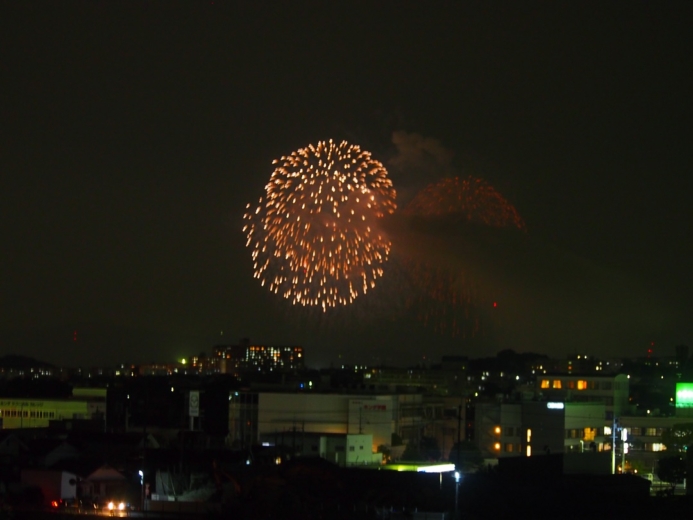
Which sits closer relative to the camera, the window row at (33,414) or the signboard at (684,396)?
the signboard at (684,396)

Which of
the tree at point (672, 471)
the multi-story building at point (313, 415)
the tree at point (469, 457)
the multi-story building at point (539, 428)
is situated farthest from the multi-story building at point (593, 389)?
the tree at point (672, 471)

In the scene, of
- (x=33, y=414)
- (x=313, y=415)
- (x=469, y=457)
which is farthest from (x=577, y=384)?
→ (x=33, y=414)

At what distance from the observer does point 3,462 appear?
56.3 ft

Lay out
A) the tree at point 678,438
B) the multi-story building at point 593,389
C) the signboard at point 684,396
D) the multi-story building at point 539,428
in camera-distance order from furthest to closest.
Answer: the multi-story building at point 593,389 → the signboard at point 684,396 → the multi-story building at point 539,428 → the tree at point 678,438

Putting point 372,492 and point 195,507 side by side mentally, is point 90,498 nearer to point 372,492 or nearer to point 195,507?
point 195,507

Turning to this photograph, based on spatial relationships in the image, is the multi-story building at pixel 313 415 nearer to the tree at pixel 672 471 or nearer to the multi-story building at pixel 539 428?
the multi-story building at pixel 539 428

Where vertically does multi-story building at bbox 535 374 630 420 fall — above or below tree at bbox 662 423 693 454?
above

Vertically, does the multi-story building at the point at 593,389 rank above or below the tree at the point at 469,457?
→ above

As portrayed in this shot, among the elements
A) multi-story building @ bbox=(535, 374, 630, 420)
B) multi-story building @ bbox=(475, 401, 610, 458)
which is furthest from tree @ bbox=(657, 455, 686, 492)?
multi-story building @ bbox=(535, 374, 630, 420)

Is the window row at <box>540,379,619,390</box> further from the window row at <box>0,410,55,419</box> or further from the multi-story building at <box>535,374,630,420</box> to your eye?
the window row at <box>0,410,55,419</box>

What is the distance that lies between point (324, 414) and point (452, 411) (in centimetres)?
820

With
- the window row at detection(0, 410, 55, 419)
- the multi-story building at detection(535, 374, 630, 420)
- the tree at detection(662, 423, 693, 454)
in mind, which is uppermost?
the multi-story building at detection(535, 374, 630, 420)

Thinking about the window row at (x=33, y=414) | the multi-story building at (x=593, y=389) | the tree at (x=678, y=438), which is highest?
the multi-story building at (x=593, y=389)

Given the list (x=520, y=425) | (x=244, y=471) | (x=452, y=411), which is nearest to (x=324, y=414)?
(x=520, y=425)
